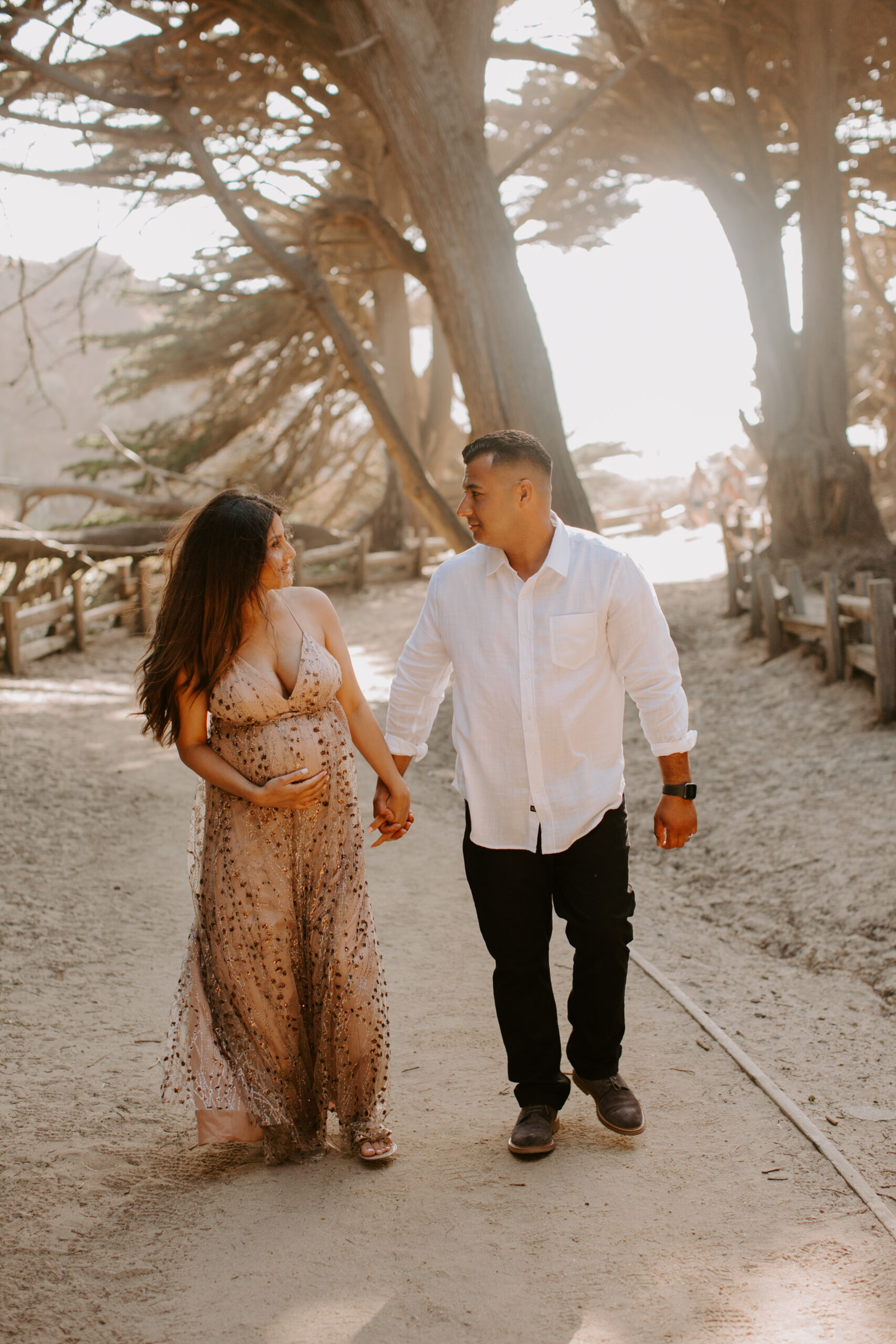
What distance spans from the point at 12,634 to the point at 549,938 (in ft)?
30.7

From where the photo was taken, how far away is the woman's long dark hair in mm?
2971

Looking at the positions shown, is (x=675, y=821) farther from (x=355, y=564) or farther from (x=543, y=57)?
(x=355, y=564)

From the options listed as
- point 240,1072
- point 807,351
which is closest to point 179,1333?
point 240,1072

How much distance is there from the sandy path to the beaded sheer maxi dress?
0.23 metres

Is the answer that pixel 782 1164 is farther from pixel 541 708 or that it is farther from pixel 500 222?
pixel 500 222

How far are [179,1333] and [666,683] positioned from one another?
6.43 ft

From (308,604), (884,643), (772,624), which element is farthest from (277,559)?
(772,624)

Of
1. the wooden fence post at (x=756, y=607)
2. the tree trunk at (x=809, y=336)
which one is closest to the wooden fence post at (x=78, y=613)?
the wooden fence post at (x=756, y=607)

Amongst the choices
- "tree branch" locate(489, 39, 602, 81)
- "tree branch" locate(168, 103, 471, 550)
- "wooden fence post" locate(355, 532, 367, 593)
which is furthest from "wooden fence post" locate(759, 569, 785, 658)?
"wooden fence post" locate(355, 532, 367, 593)

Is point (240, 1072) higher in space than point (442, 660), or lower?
lower

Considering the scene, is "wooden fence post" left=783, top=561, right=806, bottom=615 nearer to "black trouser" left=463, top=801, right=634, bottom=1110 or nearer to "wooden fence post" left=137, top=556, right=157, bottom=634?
"black trouser" left=463, top=801, right=634, bottom=1110

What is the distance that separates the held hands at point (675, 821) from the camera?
127 inches

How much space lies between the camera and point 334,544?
64.1 feet

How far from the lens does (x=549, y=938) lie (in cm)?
324
